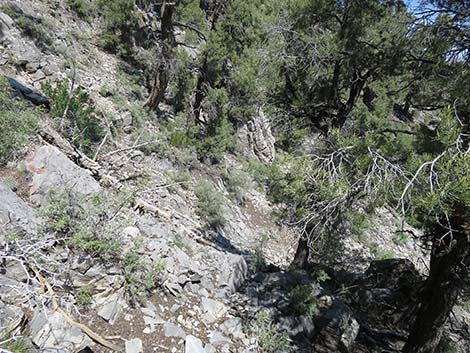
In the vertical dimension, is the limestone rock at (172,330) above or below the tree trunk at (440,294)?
below

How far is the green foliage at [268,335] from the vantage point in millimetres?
4000

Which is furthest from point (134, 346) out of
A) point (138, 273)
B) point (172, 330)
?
point (138, 273)

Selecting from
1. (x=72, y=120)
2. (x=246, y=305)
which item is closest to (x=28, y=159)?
(x=72, y=120)

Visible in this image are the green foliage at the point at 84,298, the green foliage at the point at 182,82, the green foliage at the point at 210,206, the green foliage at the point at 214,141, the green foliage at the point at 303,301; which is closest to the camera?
the green foliage at the point at 84,298

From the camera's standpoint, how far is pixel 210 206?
8062 mm

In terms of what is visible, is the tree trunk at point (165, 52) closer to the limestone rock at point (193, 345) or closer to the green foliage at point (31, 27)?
the green foliage at point (31, 27)

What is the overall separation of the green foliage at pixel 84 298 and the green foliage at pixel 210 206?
4518 millimetres

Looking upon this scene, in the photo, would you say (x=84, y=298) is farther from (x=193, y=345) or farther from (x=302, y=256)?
(x=302, y=256)

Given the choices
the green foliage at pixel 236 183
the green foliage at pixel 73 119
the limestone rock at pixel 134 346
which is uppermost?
the green foliage at pixel 73 119

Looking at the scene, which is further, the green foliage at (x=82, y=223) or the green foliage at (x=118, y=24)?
the green foliage at (x=118, y=24)

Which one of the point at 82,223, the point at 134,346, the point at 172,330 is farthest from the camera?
the point at 82,223

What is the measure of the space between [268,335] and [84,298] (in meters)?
2.34

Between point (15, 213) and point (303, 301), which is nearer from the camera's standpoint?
point (15, 213)

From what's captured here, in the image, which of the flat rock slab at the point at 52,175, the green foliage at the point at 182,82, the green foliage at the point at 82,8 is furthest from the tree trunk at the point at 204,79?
the flat rock slab at the point at 52,175
